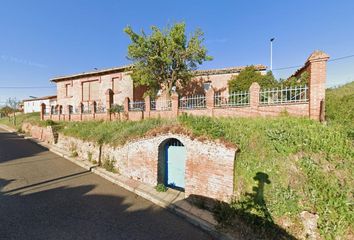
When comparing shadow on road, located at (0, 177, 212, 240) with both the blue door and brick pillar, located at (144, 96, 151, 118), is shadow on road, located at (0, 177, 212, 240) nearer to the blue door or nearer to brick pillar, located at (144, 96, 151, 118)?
the blue door

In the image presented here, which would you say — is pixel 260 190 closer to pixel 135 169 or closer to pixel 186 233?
pixel 186 233

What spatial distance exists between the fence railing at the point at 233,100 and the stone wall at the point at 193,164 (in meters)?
4.22

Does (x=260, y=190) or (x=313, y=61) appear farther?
(x=313, y=61)

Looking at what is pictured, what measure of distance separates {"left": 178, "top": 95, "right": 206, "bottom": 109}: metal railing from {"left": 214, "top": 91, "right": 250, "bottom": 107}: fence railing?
79 centimetres

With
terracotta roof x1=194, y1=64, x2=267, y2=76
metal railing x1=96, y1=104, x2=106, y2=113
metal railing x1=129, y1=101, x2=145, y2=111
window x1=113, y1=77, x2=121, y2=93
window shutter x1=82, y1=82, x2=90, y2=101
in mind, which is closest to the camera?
metal railing x1=129, y1=101, x2=145, y2=111

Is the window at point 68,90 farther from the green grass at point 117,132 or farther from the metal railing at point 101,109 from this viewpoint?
the green grass at point 117,132

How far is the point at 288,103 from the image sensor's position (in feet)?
28.3

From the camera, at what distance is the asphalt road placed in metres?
4.96

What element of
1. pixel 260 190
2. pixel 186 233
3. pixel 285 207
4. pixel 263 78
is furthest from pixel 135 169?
pixel 263 78

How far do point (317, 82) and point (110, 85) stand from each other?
20.0 metres

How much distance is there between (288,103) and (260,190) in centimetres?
494

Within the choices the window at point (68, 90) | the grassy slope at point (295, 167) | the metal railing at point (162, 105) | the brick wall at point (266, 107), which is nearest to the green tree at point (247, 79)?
the brick wall at point (266, 107)

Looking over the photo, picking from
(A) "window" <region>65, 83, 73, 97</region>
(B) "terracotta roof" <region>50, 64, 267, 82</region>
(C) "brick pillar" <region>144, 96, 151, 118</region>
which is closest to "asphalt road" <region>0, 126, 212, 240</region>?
(C) "brick pillar" <region>144, 96, 151, 118</region>

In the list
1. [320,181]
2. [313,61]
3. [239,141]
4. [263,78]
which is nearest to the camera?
[320,181]
